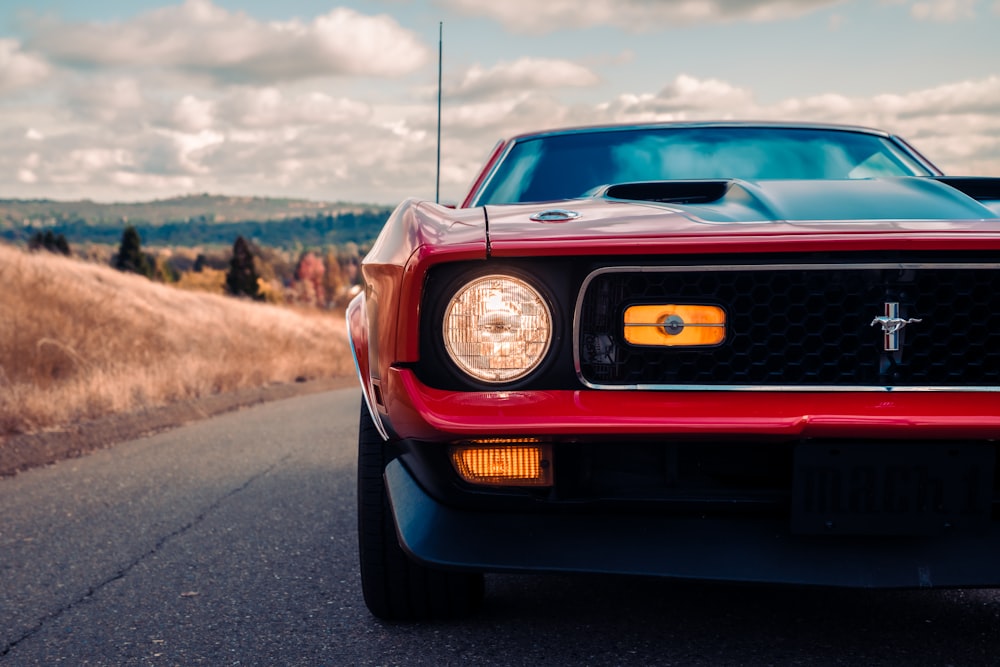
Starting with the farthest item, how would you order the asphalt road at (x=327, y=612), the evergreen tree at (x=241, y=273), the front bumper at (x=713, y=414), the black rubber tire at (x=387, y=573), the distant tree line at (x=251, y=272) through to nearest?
the evergreen tree at (x=241, y=273) → the distant tree line at (x=251, y=272) → the black rubber tire at (x=387, y=573) → the asphalt road at (x=327, y=612) → the front bumper at (x=713, y=414)

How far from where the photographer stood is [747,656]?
7.02ft

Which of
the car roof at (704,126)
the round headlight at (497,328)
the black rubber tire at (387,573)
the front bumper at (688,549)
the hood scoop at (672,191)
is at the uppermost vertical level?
the car roof at (704,126)

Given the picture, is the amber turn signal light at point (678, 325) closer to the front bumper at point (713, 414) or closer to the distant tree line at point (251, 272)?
the front bumper at point (713, 414)

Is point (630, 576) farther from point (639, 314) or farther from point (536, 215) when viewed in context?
point (536, 215)

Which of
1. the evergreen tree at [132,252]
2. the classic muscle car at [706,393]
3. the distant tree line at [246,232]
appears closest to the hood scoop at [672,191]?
the classic muscle car at [706,393]

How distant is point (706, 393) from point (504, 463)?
0.44 m

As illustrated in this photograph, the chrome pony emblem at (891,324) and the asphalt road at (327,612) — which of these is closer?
the chrome pony emblem at (891,324)

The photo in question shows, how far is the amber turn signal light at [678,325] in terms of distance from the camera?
1862 millimetres

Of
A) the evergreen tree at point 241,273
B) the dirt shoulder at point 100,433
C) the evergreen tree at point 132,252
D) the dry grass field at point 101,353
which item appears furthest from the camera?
the evergreen tree at point 241,273

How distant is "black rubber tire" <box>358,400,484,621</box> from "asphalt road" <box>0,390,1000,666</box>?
0.17 ft

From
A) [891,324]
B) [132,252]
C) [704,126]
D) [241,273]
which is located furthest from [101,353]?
[241,273]

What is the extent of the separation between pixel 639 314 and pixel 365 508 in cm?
91

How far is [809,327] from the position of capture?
186cm

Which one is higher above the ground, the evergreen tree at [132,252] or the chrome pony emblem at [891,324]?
the chrome pony emblem at [891,324]
